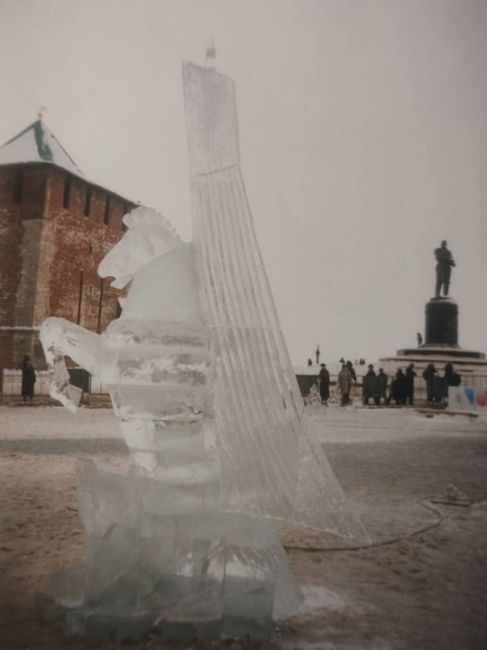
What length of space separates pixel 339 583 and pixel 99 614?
3.91 feet

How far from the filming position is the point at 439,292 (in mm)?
23906

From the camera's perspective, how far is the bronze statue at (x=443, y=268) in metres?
23.7

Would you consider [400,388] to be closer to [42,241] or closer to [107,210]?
[42,241]

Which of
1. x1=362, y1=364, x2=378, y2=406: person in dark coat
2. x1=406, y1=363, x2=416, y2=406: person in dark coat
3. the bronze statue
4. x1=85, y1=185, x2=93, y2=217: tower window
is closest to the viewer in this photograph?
x1=406, y1=363, x2=416, y2=406: person in dark coat

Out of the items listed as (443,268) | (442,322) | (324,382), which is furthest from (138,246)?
(443,268)

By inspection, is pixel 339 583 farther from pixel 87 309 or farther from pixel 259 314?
pixel 87 309

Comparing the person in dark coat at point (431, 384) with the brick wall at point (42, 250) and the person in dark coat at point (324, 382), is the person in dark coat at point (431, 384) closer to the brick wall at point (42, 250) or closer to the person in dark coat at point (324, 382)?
the person in dark coat at point (324, 382)

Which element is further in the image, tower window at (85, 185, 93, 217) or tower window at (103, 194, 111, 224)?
tower window at (103, 194, 111, 224)

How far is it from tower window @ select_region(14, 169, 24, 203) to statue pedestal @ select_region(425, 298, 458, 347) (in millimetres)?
21302

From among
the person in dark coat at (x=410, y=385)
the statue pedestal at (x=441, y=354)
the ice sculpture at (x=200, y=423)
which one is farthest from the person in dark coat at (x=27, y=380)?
the ice sculpture at (x=200, y=423)

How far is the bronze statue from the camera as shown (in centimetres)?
2372

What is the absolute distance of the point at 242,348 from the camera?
7.41 ft

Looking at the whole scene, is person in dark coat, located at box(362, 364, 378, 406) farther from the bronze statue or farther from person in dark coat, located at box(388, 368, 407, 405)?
the bronze statue

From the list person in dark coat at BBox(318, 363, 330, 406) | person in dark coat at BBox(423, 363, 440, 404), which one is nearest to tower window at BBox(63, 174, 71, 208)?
person in dark coat at BBox(318, 363, 330, 406)
